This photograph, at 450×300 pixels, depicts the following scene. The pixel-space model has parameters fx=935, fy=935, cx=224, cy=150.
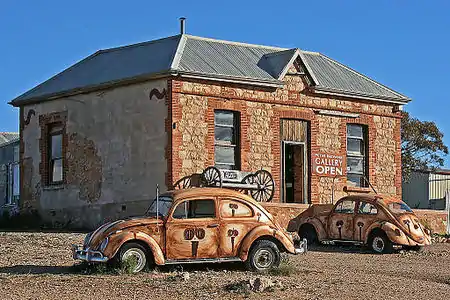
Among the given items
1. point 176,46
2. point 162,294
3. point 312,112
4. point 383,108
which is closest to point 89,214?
point 176,46

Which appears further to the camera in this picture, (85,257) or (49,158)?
(49,158)

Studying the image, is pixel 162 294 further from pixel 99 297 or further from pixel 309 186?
pixel 309 186

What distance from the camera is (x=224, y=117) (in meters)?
29.6

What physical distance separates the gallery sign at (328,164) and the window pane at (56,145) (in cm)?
878

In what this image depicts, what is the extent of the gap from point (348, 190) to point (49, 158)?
414 inches

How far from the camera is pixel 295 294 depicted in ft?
51.6

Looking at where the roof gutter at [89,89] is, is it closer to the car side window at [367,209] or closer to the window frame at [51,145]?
the window frame at [51,145]

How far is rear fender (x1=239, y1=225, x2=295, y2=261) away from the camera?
59.3 ft

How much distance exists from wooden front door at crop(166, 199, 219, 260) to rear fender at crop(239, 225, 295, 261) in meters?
0.54

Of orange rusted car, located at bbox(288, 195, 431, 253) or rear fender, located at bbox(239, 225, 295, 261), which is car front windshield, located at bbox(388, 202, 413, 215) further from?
rear fender, located at bbox(239, 225, 295, 261)

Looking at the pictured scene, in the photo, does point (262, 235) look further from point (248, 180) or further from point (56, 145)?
point (56, 145)

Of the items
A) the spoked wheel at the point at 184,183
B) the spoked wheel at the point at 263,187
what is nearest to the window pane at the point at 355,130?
the spoked wheel at the point at 263,187

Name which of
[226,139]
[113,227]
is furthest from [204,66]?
[113,227]

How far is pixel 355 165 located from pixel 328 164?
144 centimetres
